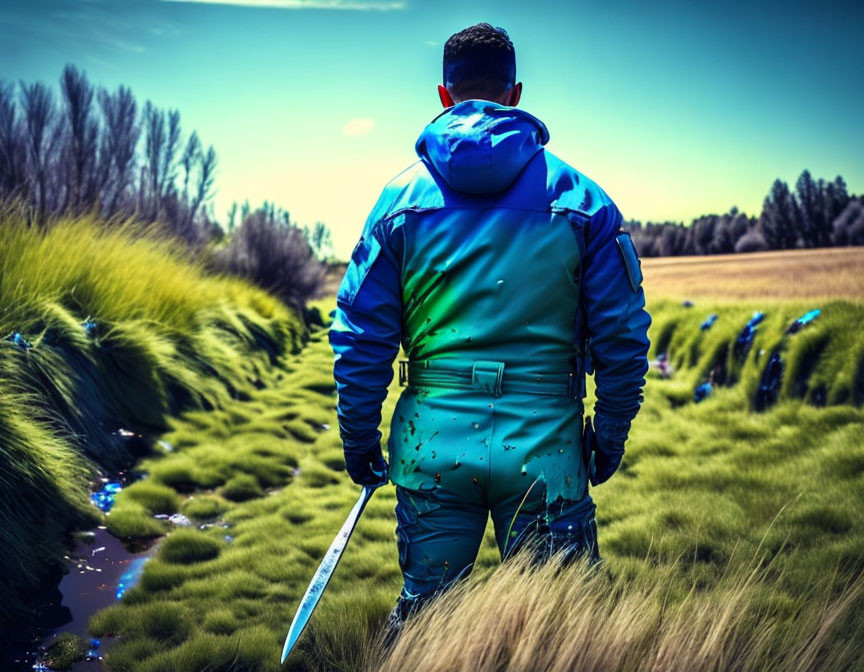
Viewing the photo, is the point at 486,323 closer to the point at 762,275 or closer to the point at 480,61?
the point at 480,61

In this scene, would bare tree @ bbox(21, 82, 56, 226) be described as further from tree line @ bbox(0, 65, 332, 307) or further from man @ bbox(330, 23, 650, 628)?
man @ bbox(330, 23, 650, 628)

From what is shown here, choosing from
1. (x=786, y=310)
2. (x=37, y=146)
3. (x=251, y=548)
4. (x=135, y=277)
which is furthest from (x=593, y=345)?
(x=37, y=146)

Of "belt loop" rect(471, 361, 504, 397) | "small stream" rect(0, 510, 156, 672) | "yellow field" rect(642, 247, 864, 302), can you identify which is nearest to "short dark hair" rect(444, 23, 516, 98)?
"belt loop" rect(471, 361, 504, 397)

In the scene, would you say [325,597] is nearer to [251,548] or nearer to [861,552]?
[251,548]

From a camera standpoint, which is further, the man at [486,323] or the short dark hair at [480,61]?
the short dark hair at [480,61]

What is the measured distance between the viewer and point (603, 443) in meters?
2.26

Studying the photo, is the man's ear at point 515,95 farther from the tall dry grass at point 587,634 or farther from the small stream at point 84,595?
the small stream at point 84,595

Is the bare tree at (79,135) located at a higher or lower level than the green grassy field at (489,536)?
higher

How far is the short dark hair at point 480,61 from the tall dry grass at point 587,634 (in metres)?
1.49

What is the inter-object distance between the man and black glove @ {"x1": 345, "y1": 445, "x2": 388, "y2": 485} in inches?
6.3

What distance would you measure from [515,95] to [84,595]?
3.09m

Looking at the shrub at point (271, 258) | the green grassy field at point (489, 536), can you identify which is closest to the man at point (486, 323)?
the green grassy field at point (489, 536)

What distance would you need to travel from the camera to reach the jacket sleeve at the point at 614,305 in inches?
80.6

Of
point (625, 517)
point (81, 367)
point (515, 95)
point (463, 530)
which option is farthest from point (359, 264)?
point (81, 367)
